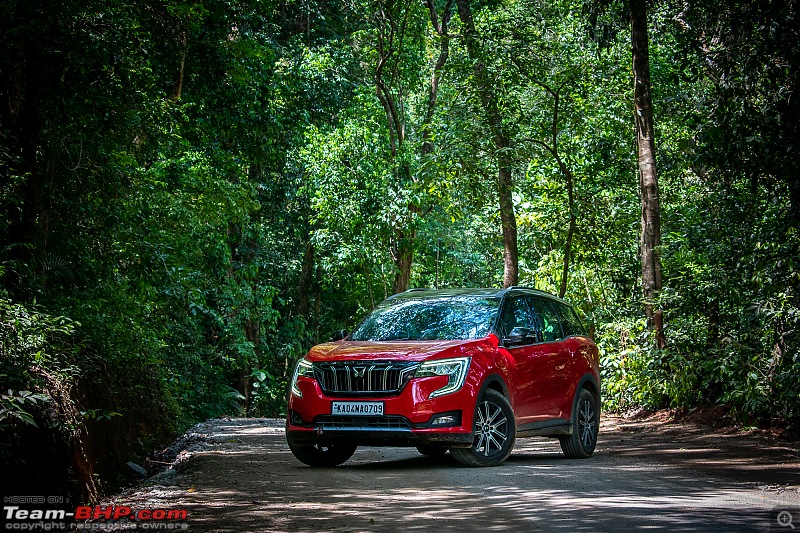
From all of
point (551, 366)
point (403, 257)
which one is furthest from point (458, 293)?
point (403, 257)

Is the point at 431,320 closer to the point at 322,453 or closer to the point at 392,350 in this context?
the point at 392,350

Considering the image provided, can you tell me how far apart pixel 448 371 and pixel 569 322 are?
3551mm

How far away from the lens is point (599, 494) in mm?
8719

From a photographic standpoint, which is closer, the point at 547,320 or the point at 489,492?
the point at 489,492

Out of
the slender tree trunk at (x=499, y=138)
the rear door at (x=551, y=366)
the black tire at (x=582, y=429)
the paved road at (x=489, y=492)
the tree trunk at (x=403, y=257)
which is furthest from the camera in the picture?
the tree trunk at (x=403, y=257)

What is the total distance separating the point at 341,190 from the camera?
32.6 meters

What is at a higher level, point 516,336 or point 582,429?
point 516,336

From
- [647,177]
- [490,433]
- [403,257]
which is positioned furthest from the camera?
[403,257]

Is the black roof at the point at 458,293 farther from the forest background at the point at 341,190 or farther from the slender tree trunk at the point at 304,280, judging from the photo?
the slender tree trunk at the point at 304,280

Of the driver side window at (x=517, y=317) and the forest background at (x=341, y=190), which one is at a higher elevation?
the forest background at (x=341, y=190)

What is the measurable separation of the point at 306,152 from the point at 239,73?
1106 cm

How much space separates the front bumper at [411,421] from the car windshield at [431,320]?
41.5 inches

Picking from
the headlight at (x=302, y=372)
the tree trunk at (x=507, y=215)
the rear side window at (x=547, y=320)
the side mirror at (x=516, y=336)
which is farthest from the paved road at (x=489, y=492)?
the tree trunk at (x=507, y=215)

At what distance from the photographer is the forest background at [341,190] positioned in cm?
1243
